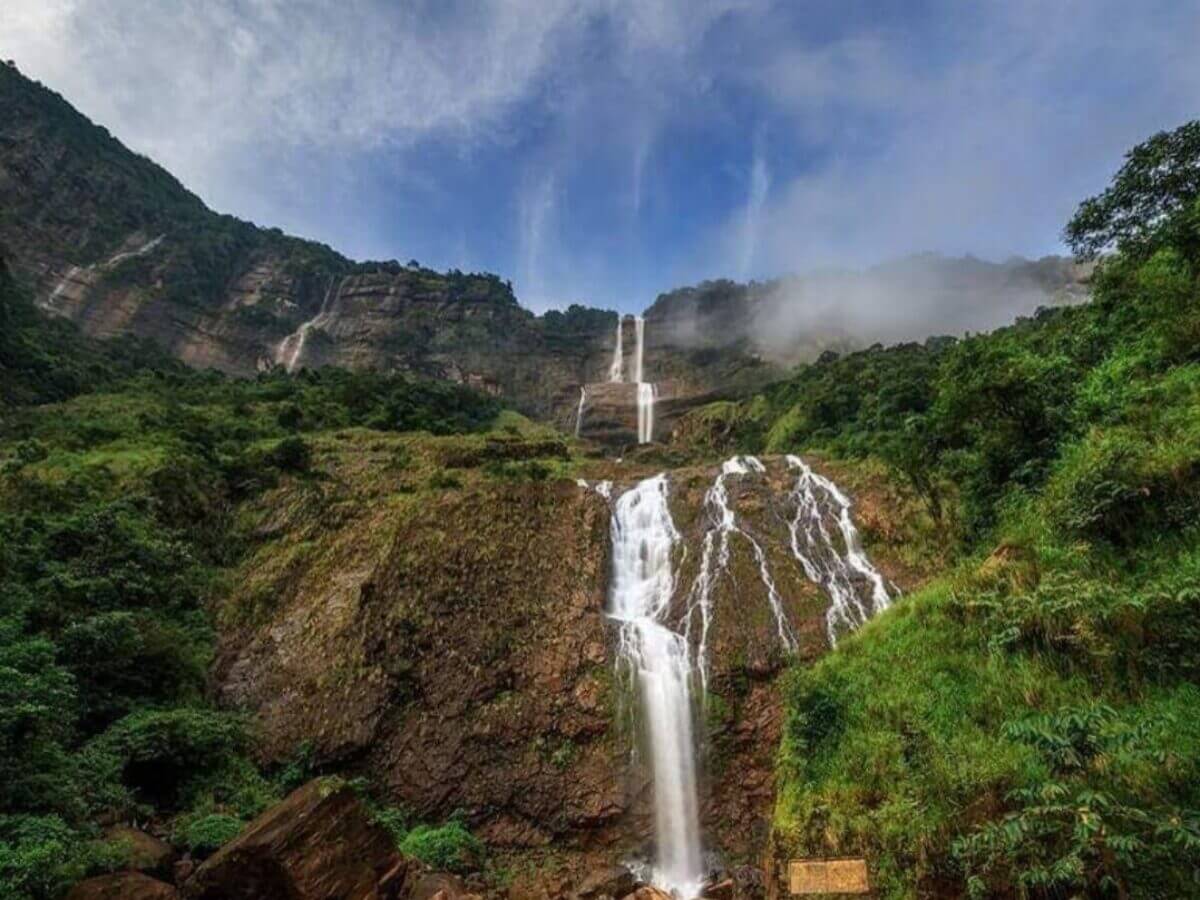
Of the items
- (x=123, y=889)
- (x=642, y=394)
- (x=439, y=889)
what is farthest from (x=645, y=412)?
(x=123, y=889)

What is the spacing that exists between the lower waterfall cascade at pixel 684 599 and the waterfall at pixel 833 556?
0.10 ft

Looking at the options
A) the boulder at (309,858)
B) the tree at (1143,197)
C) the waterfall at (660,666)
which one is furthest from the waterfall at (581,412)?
the boulder at (309,858)

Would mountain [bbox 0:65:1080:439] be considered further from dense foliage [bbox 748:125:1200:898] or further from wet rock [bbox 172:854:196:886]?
wet rock [bbox 172:854:196:886]

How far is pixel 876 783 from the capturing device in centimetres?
795

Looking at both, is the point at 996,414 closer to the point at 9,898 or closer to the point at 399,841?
the point at 399,841

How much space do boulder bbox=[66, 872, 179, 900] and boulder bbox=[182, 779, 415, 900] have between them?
33 cm

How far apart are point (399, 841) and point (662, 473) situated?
53.2ft

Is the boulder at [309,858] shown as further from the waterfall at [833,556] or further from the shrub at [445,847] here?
the waterfall at [833,556]

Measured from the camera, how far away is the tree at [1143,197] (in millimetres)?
16078

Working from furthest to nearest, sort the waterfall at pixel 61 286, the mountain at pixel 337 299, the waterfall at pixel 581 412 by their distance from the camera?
the mountain at pixel 337 299, the waterfall at pixel 581 412, the waterfall at pixel 61 286

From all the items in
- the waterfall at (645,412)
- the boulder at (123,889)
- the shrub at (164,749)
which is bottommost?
the boulder at (123,889)

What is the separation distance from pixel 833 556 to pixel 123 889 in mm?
17159

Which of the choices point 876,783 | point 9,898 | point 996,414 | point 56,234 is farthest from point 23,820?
point 56,234

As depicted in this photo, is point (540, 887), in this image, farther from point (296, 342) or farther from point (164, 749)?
point (296, 342)
